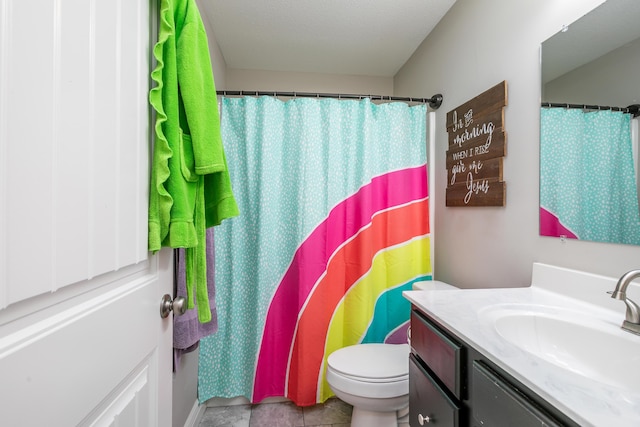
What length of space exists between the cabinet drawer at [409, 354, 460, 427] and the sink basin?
9.3 inches

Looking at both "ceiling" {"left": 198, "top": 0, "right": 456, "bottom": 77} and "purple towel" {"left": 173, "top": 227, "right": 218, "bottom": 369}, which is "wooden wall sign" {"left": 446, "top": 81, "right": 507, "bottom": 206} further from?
"purple towel" {"left": 173, "top": 227, "right": 218, "bottom": 369}

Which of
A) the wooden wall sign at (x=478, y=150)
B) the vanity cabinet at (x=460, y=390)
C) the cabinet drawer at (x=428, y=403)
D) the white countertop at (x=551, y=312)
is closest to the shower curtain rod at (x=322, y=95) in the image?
the wooden wall sign at (x=478, y=150)

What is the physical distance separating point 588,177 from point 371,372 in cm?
111

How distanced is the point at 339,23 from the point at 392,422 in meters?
2.22

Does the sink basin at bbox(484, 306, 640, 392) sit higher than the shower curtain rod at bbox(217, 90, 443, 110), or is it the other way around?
the shower curtain rod at bbox(217, 90, 443, 110)

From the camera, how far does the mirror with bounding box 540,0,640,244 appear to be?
80 cm

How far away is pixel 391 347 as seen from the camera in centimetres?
148

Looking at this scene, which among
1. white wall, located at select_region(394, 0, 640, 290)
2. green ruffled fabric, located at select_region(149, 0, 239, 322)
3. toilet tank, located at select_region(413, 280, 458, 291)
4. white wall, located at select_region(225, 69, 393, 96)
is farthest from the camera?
white wall, located at select_region(225, 69, 393, 96)

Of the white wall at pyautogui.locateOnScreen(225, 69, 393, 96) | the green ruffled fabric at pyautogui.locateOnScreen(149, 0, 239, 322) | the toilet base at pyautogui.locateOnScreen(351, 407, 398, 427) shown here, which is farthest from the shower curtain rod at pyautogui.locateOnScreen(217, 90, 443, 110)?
the toilet base at pyautogui.locateOnScreen(351, 407, 398, 427)

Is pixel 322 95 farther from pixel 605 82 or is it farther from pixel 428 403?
pixel 428 403

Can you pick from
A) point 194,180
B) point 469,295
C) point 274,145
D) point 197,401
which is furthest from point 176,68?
point 197,401

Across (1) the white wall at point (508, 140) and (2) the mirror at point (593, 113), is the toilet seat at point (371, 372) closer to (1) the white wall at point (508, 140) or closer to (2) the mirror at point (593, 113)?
(1) the white wall at point (508, 140)

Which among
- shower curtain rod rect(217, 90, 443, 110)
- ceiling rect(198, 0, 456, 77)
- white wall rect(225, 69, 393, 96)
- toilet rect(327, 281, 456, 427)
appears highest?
ceiling rect(198, 0, 456, 77)

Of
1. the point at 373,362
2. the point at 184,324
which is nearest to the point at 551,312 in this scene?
the point at 373,362
